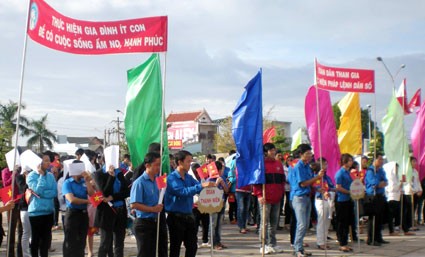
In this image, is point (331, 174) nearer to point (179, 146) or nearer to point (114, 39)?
point (114, 39)

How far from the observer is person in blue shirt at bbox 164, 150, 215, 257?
740 cm

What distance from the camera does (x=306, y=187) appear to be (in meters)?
9.54

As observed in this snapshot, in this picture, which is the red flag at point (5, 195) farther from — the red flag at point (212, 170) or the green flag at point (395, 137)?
the green flag at point (395, 137)

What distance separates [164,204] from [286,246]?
4312 mm

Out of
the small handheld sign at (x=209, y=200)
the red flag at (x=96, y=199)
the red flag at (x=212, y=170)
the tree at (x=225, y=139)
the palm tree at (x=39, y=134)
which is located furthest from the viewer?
the palm tree at (x=39, y=134)

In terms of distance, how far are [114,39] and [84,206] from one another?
2.44 metres

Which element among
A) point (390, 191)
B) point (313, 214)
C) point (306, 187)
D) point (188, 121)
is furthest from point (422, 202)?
point (188, 121)

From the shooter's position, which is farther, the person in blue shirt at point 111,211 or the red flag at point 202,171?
the red flag at point 202,171

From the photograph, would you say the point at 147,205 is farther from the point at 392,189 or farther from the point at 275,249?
the point at 392,189

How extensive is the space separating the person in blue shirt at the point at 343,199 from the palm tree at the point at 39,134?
63803 millimetres

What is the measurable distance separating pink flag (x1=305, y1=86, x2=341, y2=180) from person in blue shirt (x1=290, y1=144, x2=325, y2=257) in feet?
5.40

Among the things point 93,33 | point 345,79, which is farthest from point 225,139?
point 93,33

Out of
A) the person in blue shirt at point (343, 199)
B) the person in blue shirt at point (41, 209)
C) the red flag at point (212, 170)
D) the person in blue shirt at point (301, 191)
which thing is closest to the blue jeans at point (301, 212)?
the person in blue shirt at point (301, 191)

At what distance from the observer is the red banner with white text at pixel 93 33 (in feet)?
23.3
